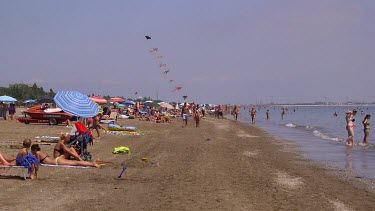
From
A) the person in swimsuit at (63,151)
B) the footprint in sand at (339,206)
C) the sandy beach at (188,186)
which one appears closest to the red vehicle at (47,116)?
the sandy beach at (188,186)

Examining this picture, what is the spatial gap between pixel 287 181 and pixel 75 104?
17.9 feet

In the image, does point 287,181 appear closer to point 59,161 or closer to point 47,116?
point 59,161

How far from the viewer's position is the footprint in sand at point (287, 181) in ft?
26.6

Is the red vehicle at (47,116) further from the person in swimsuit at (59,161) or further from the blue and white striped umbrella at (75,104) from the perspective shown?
the person in swimsuit at (59,161)

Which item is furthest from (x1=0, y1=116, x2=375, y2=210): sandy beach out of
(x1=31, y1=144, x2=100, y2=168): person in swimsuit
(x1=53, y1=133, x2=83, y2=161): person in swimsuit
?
(x1=53, y1=133, x2=83, y2=161): person in swimsuit

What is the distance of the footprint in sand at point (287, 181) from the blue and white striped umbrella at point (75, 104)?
490 cm

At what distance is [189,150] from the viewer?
44.2ft

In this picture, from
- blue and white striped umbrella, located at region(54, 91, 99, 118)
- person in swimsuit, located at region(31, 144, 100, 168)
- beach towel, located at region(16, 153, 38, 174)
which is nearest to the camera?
beach towel, located at region(16, 153, 38, 174)

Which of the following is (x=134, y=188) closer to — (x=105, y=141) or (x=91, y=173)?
(x=91, y=173)

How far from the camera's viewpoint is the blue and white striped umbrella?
10.4 m

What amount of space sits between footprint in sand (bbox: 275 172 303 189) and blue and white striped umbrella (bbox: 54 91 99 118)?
4901 millimetres

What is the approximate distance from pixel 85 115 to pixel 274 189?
521cm

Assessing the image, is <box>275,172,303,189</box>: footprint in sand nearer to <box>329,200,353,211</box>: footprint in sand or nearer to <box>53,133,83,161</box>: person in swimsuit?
<box>329,200,353,211</box>: footprint in sand

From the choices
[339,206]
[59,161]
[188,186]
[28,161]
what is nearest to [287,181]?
[339,206]
